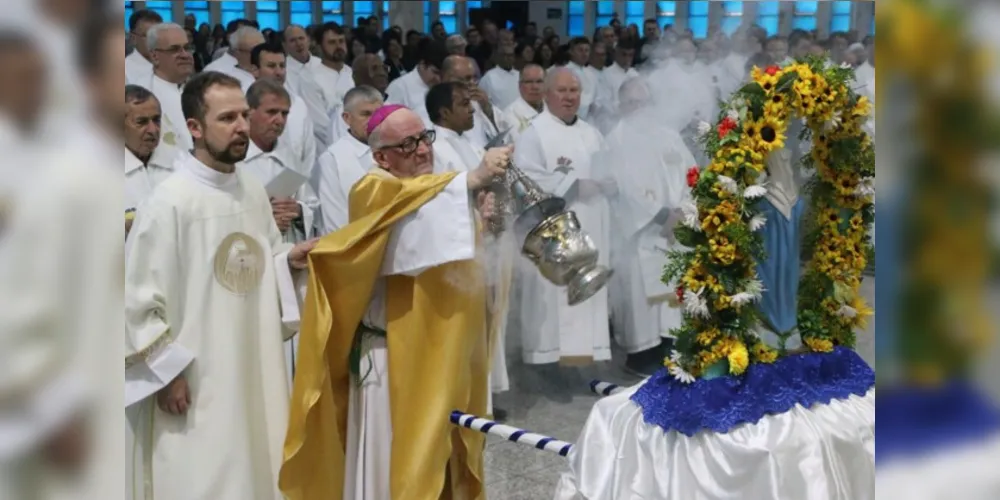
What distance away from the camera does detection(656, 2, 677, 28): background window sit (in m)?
8.43

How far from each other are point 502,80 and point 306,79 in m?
1.56

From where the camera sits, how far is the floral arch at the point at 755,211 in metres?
2.43

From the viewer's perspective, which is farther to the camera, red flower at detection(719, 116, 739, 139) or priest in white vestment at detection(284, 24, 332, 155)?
priest in white vestment at detection(284, 24, 332, 155)

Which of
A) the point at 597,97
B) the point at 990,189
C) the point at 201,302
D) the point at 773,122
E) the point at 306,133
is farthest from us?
the point at 597,97

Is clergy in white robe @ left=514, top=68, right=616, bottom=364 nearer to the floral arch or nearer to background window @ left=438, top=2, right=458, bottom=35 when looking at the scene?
the floral arch

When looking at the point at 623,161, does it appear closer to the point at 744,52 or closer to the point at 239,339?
the point at 744,52

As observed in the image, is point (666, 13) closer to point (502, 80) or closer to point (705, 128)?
point (502, 80)

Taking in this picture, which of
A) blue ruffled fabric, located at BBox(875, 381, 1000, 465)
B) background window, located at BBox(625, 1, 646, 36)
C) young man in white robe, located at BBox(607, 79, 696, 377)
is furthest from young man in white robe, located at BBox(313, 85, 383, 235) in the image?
background window, located at BBox(625, 1, 646, 36)

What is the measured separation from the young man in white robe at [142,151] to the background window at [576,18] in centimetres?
551

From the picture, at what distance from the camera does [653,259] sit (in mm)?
5809

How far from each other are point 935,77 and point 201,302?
2.56 metres

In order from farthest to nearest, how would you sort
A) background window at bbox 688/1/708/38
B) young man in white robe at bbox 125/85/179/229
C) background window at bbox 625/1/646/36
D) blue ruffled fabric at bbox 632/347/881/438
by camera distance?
background window at bbox 625/1/646/36 < background window at bbox 688/1/708/38 < young man in white robe at bbox 125/85/179/229 < blue ruffled fabric at bbox 632/347/881/438

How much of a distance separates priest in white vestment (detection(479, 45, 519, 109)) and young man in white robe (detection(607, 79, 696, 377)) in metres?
1.32

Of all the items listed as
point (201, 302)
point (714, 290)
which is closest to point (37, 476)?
point (714, 290)
